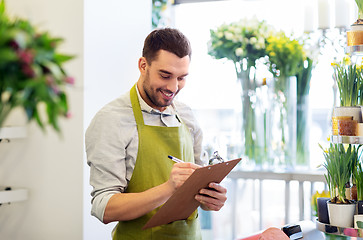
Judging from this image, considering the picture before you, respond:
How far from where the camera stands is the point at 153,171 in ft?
6.85

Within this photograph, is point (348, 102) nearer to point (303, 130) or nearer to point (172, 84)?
point (172, 84)

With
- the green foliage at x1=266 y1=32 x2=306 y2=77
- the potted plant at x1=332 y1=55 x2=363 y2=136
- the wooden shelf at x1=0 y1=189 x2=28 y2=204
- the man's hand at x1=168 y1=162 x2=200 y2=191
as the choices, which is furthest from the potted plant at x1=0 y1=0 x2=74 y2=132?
the green foliage at x1=266 y1=32 x2=306 y2=77

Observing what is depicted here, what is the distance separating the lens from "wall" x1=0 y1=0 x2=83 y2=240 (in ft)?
9.38

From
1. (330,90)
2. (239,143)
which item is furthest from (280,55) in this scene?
(239,143)

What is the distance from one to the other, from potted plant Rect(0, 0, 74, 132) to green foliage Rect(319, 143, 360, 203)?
1.95 metres

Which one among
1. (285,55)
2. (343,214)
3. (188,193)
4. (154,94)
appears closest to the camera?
(188,193)

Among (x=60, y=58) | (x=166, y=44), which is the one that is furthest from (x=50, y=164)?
(x=60, y=58)

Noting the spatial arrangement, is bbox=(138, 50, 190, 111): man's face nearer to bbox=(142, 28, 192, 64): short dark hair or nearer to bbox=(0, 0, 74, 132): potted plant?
bbox=(142, 28, 192, 64): short dark hair

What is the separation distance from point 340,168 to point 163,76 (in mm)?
1018

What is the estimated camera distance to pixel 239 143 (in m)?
3.84

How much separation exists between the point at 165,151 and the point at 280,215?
1.90 meters

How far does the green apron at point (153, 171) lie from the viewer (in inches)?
81.0

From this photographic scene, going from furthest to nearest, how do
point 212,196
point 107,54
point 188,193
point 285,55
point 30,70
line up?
point 285,55 < point 107,54 < point 212,196 < point 188,193 < point 30,70

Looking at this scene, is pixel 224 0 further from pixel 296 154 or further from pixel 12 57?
pixel 12 57
